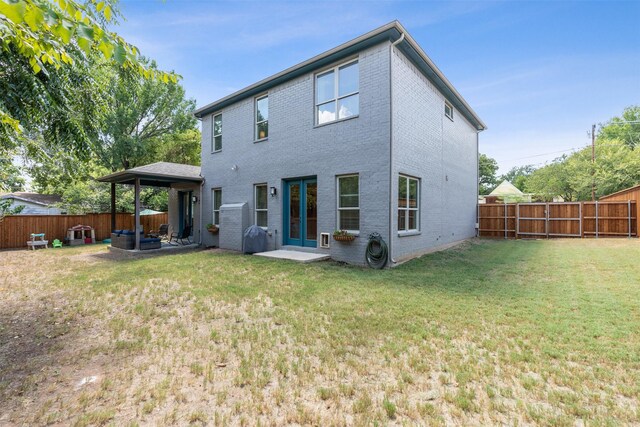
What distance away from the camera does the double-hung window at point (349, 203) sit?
7.88m

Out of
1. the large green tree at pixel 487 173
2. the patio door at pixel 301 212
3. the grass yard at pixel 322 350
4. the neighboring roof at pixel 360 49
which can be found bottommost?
the grass yard at pixel 322 350

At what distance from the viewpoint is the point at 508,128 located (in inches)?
1096

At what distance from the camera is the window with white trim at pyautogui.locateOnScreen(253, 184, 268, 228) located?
10.2 meters

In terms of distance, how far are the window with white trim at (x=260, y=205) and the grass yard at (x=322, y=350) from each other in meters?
4.31

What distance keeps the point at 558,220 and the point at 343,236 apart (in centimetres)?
1272

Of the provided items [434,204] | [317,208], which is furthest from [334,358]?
[434,204]

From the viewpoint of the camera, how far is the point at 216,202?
12.1 metres

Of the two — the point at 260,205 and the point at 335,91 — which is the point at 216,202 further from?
the point at 335,91

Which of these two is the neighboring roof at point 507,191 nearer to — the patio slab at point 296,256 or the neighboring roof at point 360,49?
the neighboring roof at point 360,49

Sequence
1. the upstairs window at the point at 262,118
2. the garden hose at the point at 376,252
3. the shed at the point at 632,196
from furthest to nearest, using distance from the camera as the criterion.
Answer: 1. the shed at the point at 632,196
2. the upstairs window at the point at 262,118
3. the garden hose at the point at 376,252

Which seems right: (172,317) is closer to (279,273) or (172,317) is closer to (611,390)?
(279,273)

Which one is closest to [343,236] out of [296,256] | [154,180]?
[296,256]

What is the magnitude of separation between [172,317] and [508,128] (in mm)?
32603

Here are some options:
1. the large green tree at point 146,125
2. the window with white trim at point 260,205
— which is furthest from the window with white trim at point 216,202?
the large green tree at point 146,125
